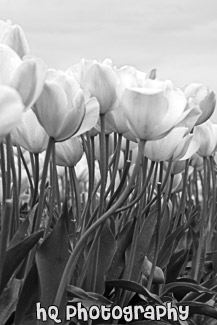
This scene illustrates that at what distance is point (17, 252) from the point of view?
2.68 feet

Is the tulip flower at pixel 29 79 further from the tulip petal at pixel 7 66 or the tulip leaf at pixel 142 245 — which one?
the tulip leaf at pixel 142 245

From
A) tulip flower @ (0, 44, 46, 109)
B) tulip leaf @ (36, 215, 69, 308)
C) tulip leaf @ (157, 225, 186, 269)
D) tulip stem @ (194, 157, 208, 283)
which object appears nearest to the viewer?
tulip flower @ (0, 44, 46, 109)

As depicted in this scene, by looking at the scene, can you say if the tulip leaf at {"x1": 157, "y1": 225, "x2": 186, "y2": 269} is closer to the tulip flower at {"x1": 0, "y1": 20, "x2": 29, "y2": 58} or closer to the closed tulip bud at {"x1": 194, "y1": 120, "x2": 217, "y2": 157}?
the closed tulip bud at {"x1": 194, "y1": 120, "x2": 217, "y2": 157}

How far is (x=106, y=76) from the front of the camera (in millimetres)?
861

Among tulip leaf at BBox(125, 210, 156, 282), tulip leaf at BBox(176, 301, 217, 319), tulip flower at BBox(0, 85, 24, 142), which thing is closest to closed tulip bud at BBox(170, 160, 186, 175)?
tulip leaf at BBox(125, 210, 156, 282)

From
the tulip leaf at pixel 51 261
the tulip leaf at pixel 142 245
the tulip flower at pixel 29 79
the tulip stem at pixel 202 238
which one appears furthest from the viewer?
the tulip stem at pixel 202 238

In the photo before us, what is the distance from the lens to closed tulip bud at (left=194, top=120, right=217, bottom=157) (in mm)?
1295

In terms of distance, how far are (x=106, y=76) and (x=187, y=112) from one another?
0.38 feet

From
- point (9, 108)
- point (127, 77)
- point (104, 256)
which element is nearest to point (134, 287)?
point (104, 256)

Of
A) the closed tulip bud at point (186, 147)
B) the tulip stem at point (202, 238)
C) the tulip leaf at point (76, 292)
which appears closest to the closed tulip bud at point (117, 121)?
the closed tulip bud at point (186, 147)

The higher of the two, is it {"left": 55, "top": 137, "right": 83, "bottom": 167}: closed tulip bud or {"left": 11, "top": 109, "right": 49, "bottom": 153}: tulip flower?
{"left": 11, "top": 109, "right": 49, "bottom": 153}: tulip flower

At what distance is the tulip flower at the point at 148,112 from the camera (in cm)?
77

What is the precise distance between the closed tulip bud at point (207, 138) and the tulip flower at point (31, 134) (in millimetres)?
456

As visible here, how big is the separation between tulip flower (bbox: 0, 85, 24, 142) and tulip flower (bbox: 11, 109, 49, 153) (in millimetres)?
406
